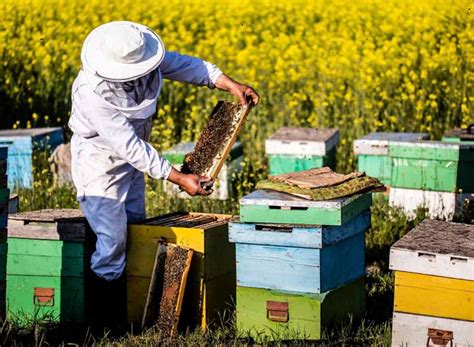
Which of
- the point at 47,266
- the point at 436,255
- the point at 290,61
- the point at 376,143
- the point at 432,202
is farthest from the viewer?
the point at 290,61

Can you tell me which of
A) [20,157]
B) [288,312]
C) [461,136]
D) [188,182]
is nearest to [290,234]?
[288,312]

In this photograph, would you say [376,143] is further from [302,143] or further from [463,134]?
[463,134]

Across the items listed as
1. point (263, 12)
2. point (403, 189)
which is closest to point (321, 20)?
point (263, 12)

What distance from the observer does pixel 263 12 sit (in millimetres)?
13562

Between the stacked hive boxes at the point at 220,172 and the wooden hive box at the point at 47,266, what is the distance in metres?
2.30

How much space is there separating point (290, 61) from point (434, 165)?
3.56 meters

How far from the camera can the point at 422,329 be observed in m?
5.41

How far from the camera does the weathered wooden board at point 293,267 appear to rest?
5668 mm

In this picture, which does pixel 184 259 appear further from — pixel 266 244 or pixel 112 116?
pixel 112 116

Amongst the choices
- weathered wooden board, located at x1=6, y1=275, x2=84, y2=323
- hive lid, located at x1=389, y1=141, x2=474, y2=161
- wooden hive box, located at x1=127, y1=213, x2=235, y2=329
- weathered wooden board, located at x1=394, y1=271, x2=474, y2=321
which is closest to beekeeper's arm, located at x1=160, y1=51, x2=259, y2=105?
wooden hive box, located at x1=127, y1=213, x2=235, y2=329

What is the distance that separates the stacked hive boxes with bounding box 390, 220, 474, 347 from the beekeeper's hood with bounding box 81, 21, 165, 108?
161 cm

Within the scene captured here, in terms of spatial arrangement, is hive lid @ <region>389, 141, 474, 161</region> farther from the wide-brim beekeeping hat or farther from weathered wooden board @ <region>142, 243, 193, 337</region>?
the wide-brim beekeeping hat

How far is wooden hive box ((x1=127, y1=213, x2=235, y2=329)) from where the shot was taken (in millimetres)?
6090

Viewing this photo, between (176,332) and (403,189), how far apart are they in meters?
2.94
